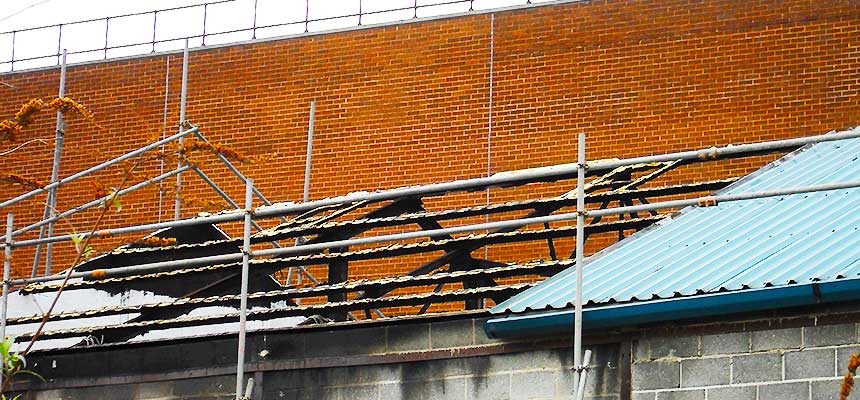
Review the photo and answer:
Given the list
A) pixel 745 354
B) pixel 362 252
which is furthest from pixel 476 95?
pixel 745 354

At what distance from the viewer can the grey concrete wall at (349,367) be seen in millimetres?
11984

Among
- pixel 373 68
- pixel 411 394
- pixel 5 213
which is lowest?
pixel 411 394

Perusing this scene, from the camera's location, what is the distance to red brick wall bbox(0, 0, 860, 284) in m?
20.5

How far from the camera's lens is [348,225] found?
1420 centimetres

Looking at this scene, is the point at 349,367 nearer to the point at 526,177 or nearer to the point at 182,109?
the point at 526,177

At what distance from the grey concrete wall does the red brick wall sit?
7.87 metres

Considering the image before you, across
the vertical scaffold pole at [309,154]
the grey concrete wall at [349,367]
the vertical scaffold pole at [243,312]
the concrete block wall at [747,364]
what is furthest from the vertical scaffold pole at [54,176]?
the concrete block wall at [747,364]

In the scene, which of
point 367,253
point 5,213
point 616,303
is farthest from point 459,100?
point 616,303

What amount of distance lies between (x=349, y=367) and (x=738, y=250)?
3.19 meters

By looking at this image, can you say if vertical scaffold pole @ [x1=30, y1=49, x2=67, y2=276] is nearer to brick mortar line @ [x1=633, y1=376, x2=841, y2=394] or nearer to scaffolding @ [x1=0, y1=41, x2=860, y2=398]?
scaffolding @ [x1=0, y1=41, x2=860, y2=398]

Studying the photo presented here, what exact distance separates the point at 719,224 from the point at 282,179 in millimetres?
10653

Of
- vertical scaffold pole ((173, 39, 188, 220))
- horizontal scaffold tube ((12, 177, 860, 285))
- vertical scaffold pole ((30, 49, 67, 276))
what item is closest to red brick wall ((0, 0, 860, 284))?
vertical scaffold pole ((173, 39, 188, 220))

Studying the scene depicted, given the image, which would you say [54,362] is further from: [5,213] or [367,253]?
[5,213]

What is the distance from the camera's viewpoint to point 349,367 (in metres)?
12.8
